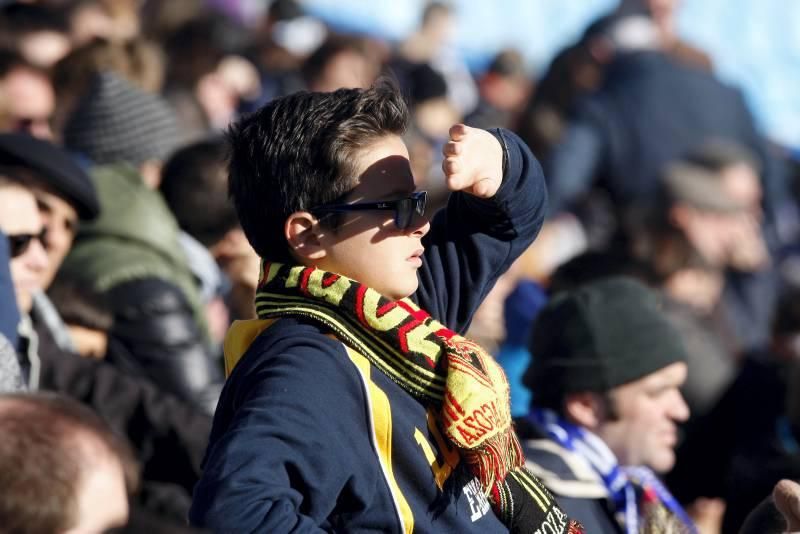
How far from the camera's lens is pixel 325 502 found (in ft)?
7.66

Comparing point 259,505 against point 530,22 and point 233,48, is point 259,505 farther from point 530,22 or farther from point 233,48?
point 530,22

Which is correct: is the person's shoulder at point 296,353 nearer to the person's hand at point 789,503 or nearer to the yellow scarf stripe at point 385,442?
the yellow scarf stripe at point 385,442

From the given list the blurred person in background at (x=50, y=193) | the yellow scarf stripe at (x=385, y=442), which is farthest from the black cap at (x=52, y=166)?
the yellow scarf stripe at (x=385, y=442)

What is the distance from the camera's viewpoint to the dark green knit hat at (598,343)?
3736 millimetres

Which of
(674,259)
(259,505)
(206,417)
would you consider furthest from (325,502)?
(674,259)

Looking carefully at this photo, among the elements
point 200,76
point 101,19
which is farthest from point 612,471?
point 101,19

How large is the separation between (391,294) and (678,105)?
6042 mm

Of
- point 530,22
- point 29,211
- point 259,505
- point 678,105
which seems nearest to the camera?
point 259,505

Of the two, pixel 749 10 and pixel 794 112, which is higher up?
pixel 749 10

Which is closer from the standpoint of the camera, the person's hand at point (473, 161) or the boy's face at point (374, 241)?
the person's hand at point (473, 161)

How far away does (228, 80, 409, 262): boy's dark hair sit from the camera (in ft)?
8.33

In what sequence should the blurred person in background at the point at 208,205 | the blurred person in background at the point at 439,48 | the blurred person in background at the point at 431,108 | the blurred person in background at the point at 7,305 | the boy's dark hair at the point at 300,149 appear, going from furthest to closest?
the blurred person in background at the point at 439,48
the blurred person in background at the point at 431,108
the blurred person in background at the point at 208,205
the blurred person in background at the point at 7,305
the boy's dark hair at the point at 300,149

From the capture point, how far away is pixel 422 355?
2.46 metres

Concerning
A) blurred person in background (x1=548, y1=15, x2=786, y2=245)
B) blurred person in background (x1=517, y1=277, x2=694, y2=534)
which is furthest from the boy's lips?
blurred person in background (x1=548, y1=15, x2=786, y2=245)
